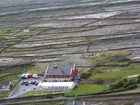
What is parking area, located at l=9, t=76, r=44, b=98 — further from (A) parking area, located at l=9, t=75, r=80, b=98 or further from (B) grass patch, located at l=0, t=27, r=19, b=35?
(B) grass patch, located at l=0, t=27, r=19, b=35

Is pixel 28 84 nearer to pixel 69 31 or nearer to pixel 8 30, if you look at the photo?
pixel 69 31

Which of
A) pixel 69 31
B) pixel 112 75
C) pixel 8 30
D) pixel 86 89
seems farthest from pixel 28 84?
pixel 8 30

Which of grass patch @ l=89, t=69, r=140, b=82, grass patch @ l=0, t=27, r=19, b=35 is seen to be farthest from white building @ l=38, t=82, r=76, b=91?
grass patch @ l=0, t=27, r=19, b=35

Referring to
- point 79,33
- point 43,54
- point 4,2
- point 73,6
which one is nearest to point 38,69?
point 43,54

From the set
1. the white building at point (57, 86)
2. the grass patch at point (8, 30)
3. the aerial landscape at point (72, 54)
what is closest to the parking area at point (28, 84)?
the aerial landscape at point (72, 54)

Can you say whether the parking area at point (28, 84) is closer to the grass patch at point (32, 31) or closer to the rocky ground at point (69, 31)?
the rocky ground at point (69, 31)
